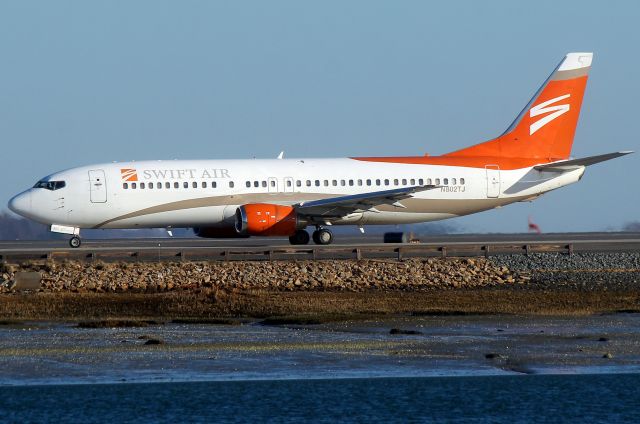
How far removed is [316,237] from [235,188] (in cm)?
383

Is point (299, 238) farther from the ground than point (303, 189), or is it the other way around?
point (303, 189)

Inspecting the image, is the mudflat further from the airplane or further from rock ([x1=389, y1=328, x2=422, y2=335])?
the airplane

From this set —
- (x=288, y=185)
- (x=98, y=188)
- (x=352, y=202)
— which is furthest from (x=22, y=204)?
(x=352, y=202)

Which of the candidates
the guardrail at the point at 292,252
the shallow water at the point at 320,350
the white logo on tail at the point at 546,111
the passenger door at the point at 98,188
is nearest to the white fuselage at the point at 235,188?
the passenger door at the point at 98,188

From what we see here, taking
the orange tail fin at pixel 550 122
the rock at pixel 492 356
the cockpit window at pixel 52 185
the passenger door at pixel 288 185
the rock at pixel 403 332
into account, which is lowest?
the rock at pixel 492 356

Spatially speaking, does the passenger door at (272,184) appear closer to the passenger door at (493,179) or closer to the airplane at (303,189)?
the airplane at (303,189)

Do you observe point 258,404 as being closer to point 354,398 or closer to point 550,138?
point 354,398

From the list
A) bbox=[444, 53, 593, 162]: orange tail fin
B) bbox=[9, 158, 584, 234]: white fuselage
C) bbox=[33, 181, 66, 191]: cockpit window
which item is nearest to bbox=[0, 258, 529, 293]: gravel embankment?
bbox=[9, 158, 584, 234]: white fuselage

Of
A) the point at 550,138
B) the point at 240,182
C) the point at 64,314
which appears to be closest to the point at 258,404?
the point at 64,314

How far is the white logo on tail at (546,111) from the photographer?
51.1 m

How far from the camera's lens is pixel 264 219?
46.1m

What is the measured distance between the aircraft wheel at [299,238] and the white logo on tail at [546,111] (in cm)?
1060

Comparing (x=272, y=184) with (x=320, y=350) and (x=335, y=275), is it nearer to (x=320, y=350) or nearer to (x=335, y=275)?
(x=335, y=275)

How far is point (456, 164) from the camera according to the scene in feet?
163
